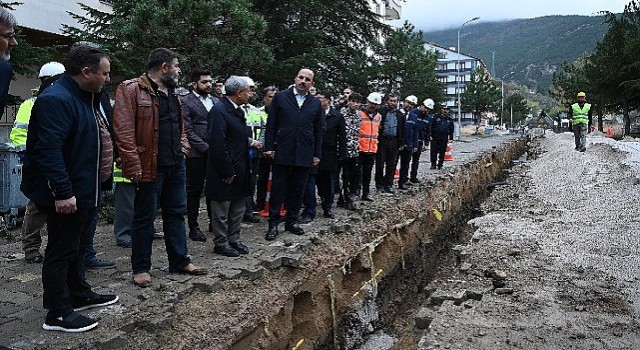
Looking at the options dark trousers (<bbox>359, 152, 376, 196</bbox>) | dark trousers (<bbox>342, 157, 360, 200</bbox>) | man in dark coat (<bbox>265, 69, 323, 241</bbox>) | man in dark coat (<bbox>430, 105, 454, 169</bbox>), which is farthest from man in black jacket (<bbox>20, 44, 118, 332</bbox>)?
man in dark coat (<bbox>430, 105, 454, 169</bbox>)

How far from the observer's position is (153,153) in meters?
4.33

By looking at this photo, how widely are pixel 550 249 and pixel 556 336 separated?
250 cm

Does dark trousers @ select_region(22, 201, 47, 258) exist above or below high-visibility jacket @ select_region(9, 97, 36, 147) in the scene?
below

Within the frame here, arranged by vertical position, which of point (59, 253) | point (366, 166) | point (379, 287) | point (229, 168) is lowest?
point (379, 287)

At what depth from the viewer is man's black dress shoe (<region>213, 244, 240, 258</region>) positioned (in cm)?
Answer: 555

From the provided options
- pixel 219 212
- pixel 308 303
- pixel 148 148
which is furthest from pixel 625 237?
pixel 148 148

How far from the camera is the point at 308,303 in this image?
5492mm

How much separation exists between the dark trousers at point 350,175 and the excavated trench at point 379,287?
2.30 feet

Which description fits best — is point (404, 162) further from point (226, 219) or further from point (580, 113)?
point (580, 113)

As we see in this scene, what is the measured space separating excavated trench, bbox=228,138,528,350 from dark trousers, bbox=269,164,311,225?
0.90 meters

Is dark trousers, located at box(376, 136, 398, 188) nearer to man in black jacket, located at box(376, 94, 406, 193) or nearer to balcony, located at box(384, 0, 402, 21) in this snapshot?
man in black jacket, located at box(376, 94, 406, 193)

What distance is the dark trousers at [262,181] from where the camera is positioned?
7.61 m

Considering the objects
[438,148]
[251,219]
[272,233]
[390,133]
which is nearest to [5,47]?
[272,233]

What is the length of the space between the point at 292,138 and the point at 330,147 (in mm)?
1447
